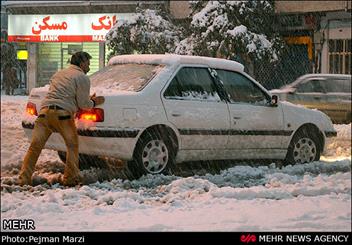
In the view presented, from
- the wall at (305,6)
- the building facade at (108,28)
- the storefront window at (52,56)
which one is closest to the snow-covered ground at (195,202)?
the building facade at (108,28)

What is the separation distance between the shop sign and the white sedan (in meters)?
16.7

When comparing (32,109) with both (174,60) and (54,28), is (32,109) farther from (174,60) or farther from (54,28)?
(54,28)

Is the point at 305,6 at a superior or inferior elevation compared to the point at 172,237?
superior

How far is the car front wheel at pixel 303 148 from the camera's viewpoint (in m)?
8.36

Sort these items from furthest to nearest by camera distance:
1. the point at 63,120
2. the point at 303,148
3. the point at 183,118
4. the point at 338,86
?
the point at 338,86
the point at 303,148
the point at 183,118
the point at 63,120

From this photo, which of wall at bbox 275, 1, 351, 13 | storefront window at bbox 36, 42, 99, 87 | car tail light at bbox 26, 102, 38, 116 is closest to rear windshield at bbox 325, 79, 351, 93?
wall at bbox 275, 1, 351, 13

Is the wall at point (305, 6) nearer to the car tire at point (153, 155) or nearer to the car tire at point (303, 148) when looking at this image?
the car tire at point (303, 148)

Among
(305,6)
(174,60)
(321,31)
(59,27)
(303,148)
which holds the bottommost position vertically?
(303,148)

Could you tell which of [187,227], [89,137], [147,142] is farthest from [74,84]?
[187,227]

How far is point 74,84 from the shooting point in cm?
664

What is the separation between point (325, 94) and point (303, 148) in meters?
5.76

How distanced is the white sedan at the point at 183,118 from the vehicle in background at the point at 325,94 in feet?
17.7

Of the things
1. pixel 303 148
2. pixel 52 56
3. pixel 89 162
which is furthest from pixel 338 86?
pixel 52 56

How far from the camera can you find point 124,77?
7.54 meters
